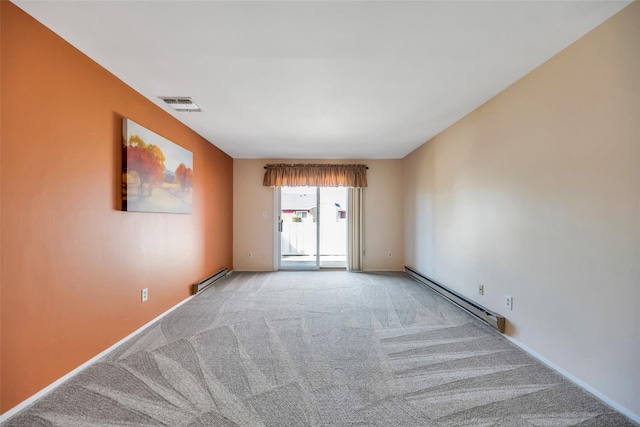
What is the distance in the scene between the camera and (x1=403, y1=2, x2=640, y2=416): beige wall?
1481 millimetres

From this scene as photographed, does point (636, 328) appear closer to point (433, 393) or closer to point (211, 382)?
point (433, 393)

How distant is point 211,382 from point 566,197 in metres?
2.83

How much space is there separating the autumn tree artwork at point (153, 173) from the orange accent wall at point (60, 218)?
8 cm

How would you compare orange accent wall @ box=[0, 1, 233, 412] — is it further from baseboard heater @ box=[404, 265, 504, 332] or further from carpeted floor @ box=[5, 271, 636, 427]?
baseboard heater @ box=[404, 265, 504, 332]

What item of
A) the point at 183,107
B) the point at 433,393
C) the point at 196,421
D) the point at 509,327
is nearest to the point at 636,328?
the point at 509,327

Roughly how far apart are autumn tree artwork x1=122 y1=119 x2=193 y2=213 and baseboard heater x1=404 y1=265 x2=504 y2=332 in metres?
3.57

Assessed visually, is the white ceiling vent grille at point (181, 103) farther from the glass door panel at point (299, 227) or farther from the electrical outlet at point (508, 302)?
the electrical outlet at point (508, 302)

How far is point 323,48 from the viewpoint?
1799 mm

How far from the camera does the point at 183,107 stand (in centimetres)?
279

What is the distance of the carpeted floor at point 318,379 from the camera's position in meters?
1.49

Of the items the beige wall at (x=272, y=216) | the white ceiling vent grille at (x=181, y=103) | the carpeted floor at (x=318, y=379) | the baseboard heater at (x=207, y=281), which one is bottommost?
the carpeted floor at (x=318, y=379)

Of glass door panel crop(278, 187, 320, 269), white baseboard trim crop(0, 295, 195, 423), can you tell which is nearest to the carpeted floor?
white baseboard trim crop(0, 295, 195, 423)

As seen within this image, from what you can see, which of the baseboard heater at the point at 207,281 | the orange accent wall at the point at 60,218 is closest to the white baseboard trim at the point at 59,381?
the orange accent wall at the point at 60,218

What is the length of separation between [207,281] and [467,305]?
11.7 feet
